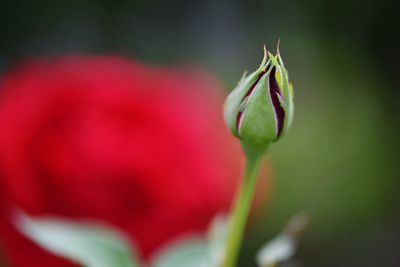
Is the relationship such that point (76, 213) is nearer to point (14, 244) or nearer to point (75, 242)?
point (14, 244)

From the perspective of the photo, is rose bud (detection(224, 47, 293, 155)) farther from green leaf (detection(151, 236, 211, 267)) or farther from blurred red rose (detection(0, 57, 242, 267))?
blurred red rose (detection(0, 57, 242, 267))

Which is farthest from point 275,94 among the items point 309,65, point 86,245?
point 309,65

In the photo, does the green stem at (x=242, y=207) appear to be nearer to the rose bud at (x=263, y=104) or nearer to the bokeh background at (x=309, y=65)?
the rose bud at (x=263, y=104)

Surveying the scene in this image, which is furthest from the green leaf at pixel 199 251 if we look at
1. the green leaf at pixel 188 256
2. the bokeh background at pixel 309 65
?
the bokeh background at pixel 309 65

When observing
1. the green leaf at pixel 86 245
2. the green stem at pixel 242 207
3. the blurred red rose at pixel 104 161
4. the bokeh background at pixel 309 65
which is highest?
the bokeh background at pixel 309 65

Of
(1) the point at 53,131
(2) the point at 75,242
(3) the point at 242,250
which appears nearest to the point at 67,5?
(3) the point at 242,250

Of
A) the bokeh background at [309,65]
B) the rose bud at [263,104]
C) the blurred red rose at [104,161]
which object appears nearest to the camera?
the rose bud at [263,104]

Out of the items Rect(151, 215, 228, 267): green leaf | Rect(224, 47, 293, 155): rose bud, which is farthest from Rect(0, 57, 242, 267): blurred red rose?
Rect(224, 47, 293, 155): rose bud
